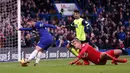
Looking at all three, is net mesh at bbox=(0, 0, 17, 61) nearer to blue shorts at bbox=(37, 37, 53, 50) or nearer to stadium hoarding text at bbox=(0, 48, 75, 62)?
stadium hoarding text at bbox=(0, 48, 75, 62)

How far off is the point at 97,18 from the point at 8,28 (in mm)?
12679

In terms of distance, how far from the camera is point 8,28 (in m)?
24.2

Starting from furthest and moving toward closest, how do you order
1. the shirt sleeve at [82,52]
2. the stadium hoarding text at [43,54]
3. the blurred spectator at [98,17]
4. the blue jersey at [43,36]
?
1. the blurred spectator at [98,17]
2. the stadium hoarding text at [43,54]
3. the blue jersey at [43,36]
4. the shirt sleeve at [82,52]

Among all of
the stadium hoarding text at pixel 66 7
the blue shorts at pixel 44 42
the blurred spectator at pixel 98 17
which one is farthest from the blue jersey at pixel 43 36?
the stadium hoarding text at pixel 66 7

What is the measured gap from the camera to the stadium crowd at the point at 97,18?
1210 inches

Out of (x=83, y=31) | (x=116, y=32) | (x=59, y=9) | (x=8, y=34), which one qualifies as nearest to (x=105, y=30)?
(x=116, y=32)

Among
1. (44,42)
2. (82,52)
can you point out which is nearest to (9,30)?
(44,42)

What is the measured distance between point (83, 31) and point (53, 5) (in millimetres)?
17412

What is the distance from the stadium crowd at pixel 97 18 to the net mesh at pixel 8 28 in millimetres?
2823

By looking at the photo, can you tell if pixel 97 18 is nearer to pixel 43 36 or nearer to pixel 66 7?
pixel 66 7

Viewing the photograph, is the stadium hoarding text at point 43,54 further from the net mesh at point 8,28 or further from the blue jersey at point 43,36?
the blue jersey at point 43,36

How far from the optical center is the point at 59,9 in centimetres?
3644

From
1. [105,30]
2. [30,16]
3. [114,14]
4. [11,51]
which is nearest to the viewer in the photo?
[11,51]

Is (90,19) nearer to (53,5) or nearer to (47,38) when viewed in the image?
(53,5)
